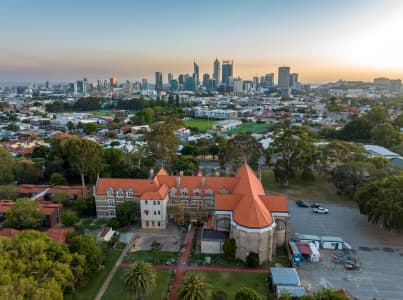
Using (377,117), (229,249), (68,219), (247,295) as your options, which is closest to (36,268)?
(68,219)

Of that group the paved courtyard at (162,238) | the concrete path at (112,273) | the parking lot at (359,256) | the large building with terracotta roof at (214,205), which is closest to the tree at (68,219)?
the large building with terracotta roof at (214,205)

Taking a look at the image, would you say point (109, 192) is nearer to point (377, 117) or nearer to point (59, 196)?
point (59, 196)

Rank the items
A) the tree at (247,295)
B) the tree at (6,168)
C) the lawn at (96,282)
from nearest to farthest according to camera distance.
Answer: the tree at (247,295)
the lawn at (96,282)
the tree at (6,168)

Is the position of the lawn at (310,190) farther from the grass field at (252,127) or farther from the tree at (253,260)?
the grass field at (252,127)

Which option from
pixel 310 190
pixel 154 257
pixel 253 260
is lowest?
pixel 154 257

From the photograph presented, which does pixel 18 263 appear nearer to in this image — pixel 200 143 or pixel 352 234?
pixel 352 234

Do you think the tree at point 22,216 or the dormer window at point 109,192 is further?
the dormer window at point 109,192
